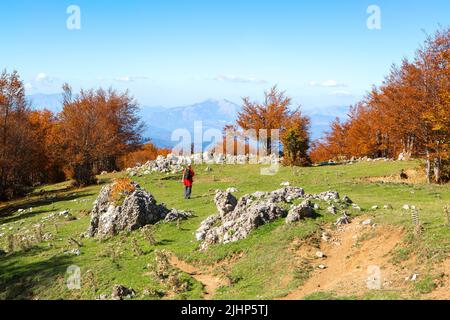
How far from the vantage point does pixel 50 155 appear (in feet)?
197

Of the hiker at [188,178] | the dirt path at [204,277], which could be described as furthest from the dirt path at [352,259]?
the hiker at [188,178]

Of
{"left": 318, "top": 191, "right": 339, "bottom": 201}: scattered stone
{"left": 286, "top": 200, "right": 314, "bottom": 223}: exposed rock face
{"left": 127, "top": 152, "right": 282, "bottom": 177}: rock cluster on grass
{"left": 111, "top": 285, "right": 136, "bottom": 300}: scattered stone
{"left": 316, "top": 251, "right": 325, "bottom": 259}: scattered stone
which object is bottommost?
{"left": 111, "top": 285, "right": 136, "bottom": 300}: scattered stone

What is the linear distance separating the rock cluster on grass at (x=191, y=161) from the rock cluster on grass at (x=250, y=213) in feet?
86.7

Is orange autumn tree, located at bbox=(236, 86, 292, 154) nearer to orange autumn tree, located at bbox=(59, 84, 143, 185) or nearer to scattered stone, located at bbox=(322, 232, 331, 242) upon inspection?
orange autumn tree, located at bbox=(59, 84, 143, 185)

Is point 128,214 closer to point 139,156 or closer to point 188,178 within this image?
point 188,178

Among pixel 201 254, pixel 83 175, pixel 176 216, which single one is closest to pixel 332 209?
pixel 201 254

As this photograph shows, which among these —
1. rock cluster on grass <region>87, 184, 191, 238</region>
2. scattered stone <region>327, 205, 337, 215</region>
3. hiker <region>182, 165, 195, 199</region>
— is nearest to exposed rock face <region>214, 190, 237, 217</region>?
rock cluster on grass <region>87, 184, 191, 238</region>

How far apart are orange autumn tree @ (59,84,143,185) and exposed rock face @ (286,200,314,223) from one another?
1519 inches

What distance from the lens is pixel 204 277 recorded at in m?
18.7

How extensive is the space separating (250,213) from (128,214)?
8.13 meters

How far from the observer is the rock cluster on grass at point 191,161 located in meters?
52.9

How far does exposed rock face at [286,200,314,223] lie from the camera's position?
21156mm
